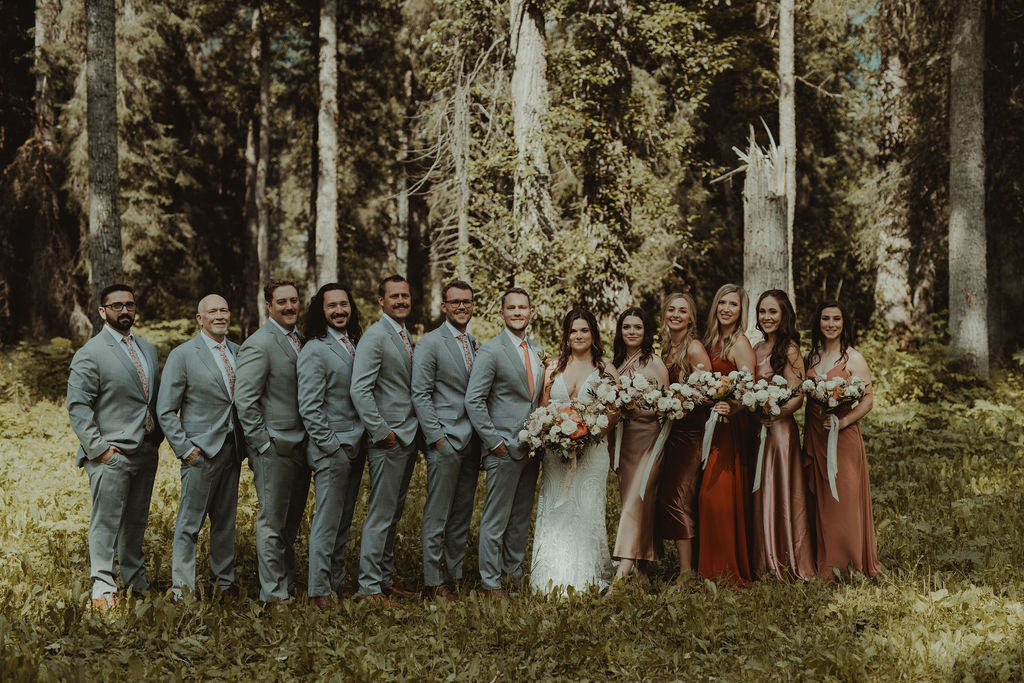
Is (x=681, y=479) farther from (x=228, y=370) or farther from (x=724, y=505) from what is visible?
(x=228, y=370)

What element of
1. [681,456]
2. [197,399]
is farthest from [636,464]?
[197,399]

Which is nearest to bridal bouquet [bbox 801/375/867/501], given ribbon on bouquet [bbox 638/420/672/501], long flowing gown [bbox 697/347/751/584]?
long flowing gown [bbox 697/347/751/584]

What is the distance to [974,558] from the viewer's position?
7328 millimetres

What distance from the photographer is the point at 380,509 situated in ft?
21.7

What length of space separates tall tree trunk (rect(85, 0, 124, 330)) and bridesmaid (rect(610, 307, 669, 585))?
25.9 ft

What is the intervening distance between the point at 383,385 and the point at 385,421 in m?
0.28

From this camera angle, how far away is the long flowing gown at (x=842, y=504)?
706cm

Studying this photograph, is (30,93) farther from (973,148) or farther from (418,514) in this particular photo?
(973,148)

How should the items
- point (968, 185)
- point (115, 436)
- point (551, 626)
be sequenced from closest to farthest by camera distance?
1. point (551, 626)
2. point (115, 436)
3. point (968, 185)

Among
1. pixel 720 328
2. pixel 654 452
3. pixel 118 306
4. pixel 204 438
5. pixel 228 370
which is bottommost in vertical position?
pixel 654 452

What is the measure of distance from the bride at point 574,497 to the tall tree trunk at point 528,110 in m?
7.77

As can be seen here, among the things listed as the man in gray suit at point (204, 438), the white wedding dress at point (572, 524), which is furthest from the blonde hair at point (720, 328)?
the man in gray suit at point (204, 438)

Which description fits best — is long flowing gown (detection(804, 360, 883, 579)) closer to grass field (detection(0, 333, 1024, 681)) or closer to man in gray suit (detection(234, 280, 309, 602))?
grass field (detection(0, 333, 1024, 681))

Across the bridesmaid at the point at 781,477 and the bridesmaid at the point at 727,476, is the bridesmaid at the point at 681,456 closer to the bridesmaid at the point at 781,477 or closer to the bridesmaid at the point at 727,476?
the bridesmaid at the point at 727,476
